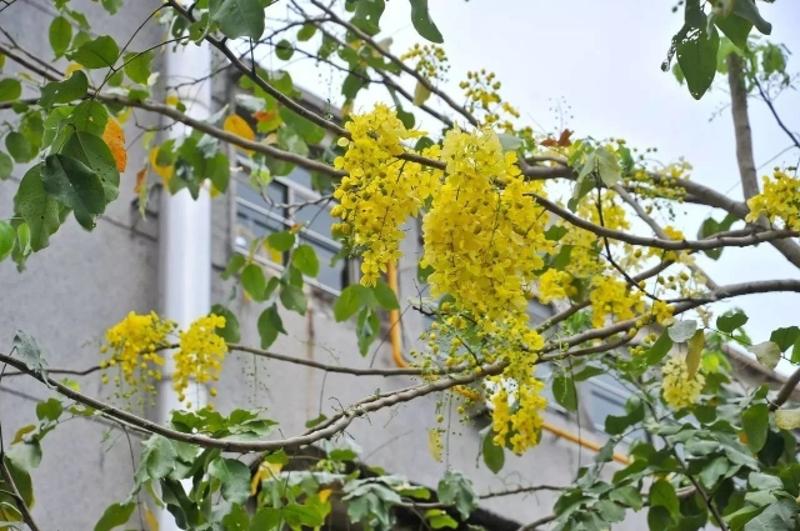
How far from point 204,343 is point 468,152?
4.04 ft

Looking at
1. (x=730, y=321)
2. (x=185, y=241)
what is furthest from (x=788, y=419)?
(x=185, y=241)

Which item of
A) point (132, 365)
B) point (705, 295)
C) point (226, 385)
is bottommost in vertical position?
point (705, 295)

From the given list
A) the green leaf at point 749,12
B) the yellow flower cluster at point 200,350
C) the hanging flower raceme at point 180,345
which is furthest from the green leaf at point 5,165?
the green leaf at point 749,12

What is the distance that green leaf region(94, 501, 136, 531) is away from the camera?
2459 millimetres

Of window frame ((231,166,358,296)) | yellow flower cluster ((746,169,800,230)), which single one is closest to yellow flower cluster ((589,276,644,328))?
yellow flower cluster ((746,169,800,230))

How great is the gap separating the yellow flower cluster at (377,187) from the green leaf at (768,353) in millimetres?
701

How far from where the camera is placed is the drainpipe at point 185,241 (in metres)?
4.14

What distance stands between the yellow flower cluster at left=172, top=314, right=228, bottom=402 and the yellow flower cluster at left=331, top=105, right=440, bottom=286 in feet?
3.54

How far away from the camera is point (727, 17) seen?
1.67m

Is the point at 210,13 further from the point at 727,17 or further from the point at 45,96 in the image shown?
the point at 727,17

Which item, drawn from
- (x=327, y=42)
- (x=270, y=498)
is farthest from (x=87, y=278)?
(x=270, y=498)

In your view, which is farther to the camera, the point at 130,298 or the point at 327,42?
the point at 130,298

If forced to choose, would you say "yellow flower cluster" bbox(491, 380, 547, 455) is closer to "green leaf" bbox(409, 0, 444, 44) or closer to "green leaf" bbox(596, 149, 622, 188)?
"green leaf" bbox(596, 149, 622, 188)

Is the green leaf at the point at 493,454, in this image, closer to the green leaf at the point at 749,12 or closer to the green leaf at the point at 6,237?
the green leaf at the point at 6,237
